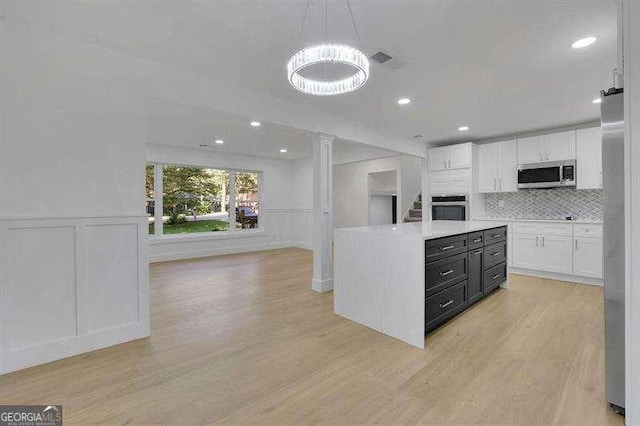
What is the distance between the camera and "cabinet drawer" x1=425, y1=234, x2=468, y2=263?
253 centimetres

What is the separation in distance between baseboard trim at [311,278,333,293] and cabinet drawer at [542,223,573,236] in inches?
138

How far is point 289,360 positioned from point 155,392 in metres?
0.89

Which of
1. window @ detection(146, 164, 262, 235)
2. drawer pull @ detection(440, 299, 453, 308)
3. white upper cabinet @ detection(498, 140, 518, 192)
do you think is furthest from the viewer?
window @ detection(146, 164, 262, 235)

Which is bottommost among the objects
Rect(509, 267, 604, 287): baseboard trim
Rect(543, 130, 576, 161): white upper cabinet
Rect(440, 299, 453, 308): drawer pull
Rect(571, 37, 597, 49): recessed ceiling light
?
Rect(509, 267, 604, 287): baseboard trim

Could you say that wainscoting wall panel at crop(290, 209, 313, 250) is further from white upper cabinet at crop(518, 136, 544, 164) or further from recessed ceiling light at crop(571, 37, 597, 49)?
recessed ceiling light at crop(571, 37, 597, 49)

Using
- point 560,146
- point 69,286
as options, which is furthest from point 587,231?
point 69,286

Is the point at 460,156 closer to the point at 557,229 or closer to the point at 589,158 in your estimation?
the point at 589,158

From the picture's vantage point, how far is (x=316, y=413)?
165 cm

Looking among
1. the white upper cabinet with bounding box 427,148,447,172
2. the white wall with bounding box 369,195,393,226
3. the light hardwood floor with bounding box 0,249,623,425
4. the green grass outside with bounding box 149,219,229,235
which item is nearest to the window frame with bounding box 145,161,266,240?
the green grass outside with bounding box 149,219,229,235

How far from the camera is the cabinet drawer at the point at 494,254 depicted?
3526mm

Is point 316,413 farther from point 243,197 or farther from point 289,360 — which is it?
point 243,197

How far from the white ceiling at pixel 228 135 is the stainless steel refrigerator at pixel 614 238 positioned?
2.98 m

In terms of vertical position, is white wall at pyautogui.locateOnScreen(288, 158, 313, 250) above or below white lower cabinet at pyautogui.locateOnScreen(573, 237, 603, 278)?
above

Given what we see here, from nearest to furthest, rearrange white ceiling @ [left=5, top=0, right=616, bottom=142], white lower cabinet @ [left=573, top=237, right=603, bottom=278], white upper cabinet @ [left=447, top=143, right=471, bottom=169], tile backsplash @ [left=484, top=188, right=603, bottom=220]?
white ceiling @ [left=5, top=0, right=616, bottom=142], white lower cabinet @ [left=573, top=237, right=603, bottom=278], tile backsplash @ [left=484, top=188, right=603, bottom=220], white upper cabinet @ [left=447, top=143, right=471, bottom=169]
